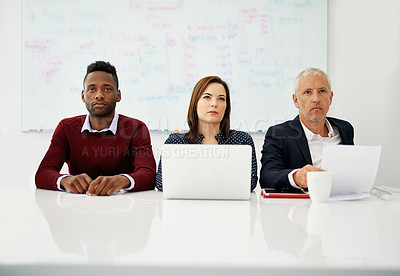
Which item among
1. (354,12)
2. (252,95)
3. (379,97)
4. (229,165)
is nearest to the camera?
(229,165)

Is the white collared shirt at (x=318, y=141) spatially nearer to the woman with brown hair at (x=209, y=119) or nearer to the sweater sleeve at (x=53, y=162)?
the woman with brown hair at (x=209, y=119)

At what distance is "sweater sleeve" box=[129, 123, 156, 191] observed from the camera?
143cm

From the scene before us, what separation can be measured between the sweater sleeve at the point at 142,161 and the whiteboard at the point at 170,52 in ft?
3.44

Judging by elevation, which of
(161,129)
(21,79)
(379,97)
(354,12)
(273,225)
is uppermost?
(354,12)

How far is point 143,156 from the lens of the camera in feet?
5.62

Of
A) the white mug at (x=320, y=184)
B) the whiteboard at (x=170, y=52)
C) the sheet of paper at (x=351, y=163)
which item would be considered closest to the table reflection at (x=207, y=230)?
the white mug at (x=320, y=184)

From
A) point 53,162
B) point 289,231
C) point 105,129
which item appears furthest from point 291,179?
point 53,162

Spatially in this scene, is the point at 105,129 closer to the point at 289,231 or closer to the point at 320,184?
the point at 320,184

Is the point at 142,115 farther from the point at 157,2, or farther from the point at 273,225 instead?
the point at 273,225

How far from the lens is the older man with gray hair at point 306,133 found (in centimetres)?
171

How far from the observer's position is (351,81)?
8.89 feet

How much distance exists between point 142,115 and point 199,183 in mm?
1863

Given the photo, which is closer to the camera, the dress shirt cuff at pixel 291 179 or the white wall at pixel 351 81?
the dress shirt cuff at pixel 291 179

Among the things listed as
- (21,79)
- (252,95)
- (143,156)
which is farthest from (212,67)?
(21,79)
